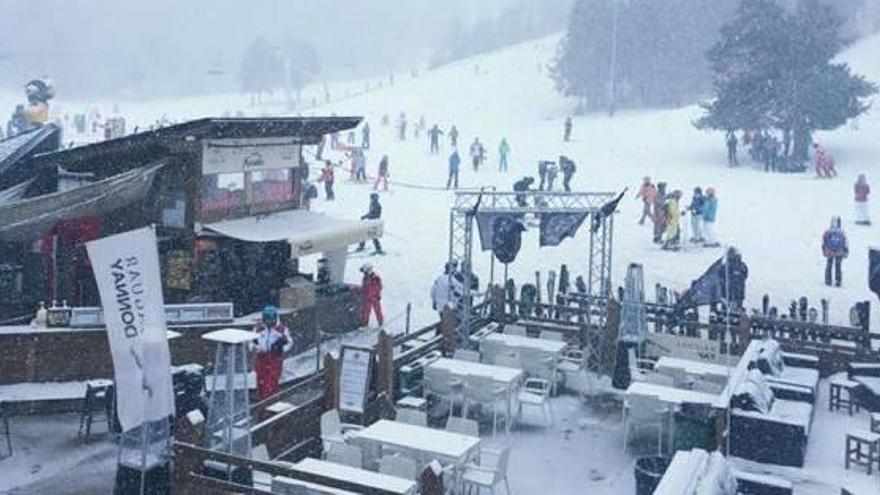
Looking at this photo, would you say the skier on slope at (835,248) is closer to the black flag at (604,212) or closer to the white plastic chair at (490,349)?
the black flag at (604,212)

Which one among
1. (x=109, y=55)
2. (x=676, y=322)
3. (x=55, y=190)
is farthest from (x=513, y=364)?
(x=109, y=55)

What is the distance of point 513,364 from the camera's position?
50.6 feet

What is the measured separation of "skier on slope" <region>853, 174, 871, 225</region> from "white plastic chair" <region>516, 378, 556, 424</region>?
19.3 metres

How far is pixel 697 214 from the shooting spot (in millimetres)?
28578

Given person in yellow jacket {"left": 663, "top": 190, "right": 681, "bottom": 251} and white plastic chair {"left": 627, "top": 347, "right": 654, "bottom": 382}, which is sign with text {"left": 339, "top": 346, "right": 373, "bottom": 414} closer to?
white plastic chair {"left": 627, "top": 347, "right": 654, "bottom": 382}

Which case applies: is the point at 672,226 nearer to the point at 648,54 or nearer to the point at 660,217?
the point at 660,217

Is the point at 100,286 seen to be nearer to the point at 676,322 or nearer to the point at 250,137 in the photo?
the point at 250,137

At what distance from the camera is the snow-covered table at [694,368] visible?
578 inches

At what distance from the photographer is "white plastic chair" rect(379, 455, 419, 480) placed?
10.4 m

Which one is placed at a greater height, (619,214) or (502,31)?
(502,31)

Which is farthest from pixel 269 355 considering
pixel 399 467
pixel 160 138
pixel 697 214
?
pixel 697 214

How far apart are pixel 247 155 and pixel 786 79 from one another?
35090 mm

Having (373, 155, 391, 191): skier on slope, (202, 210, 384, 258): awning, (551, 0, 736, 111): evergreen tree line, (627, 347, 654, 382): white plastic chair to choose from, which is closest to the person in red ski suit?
(202, 210, 384, 258): awning

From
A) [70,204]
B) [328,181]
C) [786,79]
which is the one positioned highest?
[786,79]
